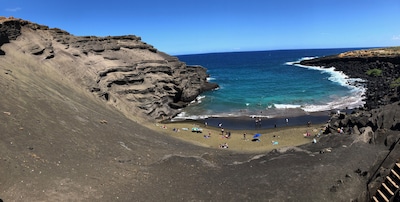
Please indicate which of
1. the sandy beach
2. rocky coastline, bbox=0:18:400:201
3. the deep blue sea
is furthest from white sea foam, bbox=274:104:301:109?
rocky coastline, bbox=0:18:400:201

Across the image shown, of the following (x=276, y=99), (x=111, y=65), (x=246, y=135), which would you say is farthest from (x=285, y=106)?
(x=111, y=65)

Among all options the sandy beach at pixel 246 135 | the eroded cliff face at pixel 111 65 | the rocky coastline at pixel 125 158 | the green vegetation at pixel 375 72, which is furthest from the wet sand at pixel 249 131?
the green vegetation at pixel 375 72

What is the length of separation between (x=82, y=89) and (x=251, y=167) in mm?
26326

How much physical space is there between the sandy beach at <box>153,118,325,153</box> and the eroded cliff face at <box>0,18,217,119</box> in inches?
269

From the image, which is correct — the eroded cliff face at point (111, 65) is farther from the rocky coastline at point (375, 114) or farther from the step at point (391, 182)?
the step at point (391, 182)

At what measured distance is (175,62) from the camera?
65.2 meters

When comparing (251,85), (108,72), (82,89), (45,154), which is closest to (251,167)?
(45,154)

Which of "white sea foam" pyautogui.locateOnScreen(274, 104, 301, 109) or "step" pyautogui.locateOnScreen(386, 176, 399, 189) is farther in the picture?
"white sea foam" pyautogui.locateOnScreen(274, 104, 301, 109)

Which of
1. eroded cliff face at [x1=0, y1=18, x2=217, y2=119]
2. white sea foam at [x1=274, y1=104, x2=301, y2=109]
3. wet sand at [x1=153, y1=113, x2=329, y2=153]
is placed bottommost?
wet sand at [x1=153, y1=113, x2=329, y2=153]

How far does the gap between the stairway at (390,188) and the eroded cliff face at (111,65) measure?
108 ft

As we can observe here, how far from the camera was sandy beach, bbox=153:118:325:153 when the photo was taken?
114ft

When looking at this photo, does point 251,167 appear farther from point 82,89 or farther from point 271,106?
point 271,106

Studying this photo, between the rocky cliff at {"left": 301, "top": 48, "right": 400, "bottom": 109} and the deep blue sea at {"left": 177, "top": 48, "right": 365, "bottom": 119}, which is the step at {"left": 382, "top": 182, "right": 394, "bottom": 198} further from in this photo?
the rocky cliff at {"left": 301, "top": 48, "right": 400, "bottom": 109}

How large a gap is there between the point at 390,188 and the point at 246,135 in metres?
25.1
